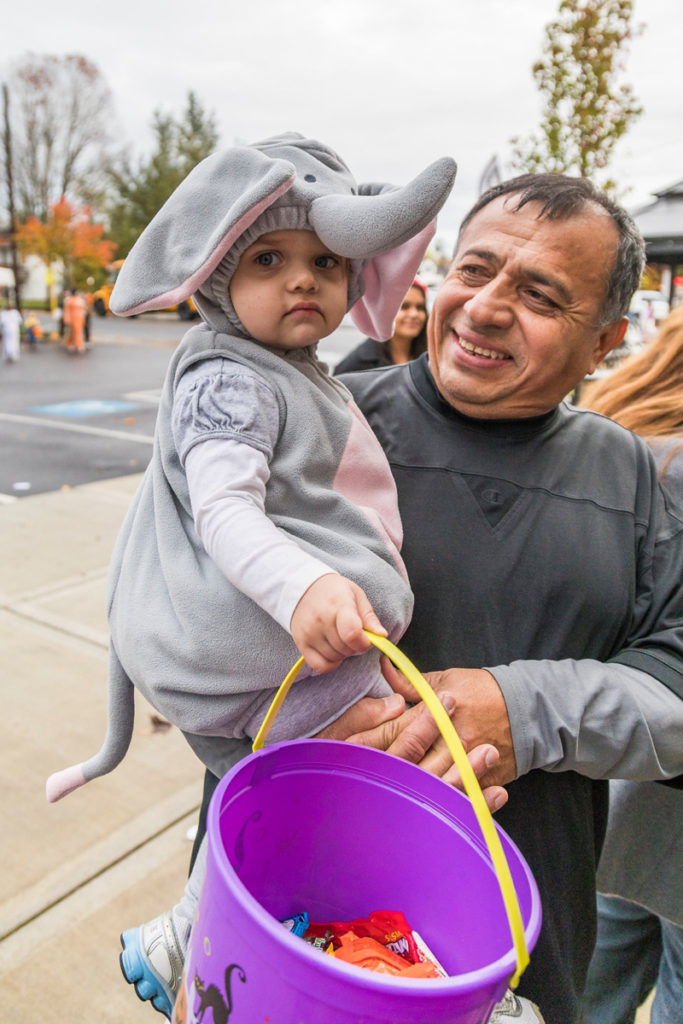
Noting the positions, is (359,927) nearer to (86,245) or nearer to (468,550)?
(468,550)

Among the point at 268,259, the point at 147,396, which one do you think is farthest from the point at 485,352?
the point at 147,396

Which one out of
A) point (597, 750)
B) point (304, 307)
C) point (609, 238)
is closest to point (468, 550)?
point (597, 750)

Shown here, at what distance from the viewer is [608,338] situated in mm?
1722

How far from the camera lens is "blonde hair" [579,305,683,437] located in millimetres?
1970

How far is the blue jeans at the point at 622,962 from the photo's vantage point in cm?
214

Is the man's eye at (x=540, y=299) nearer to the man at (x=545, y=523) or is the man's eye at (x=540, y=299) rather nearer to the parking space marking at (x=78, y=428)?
the man at (x=545, y=523)

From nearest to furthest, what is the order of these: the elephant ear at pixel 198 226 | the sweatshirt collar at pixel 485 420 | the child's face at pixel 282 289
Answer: the elephant ear at pixel 198 226
the child's face at pixel 282 289
the sweatshirt collar at pixel 485 420

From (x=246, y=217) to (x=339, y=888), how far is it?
1.07 metres

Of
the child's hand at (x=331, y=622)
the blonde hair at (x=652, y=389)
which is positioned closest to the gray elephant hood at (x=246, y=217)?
the child's hand at (x=331, y=622)

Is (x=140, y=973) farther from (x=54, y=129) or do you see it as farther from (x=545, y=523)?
(x=54, y=129)

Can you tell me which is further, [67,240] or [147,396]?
[67,240]

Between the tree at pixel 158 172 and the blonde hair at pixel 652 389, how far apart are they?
43.5 meters

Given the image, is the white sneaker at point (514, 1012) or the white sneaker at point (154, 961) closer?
the white sneaker at point (514, 1012)

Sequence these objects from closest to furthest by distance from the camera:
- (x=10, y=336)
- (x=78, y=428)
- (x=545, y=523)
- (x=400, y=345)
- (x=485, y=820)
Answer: (x=485, y=820) < (x=545, y=523) < (x=400, y=345) < (x=78, y=428) < (x=10, y=336)
